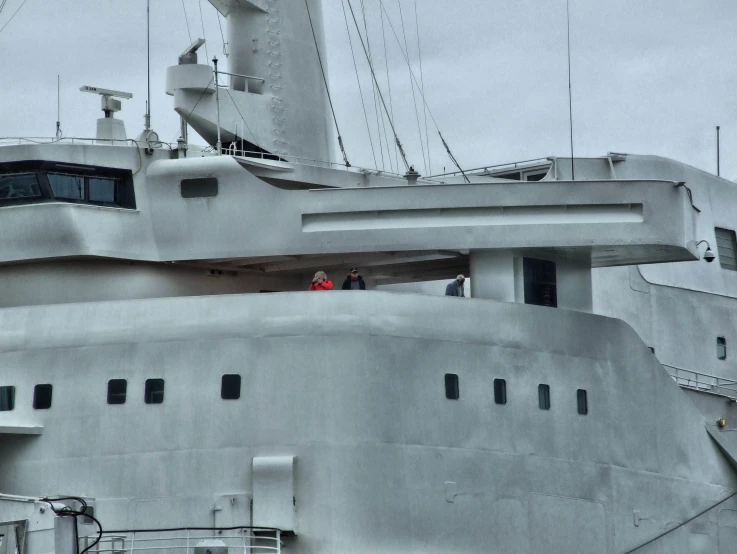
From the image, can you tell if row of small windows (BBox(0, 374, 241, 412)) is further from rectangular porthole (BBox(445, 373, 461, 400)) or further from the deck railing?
rectangular porthole (BBox(445, 373, 461, 400))

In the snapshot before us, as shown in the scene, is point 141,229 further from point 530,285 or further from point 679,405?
point 679,405

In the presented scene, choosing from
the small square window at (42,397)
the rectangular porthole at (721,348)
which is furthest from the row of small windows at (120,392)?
the rectangular porthole at (721,348)

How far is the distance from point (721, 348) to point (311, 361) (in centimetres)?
1304

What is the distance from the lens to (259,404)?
18.4 m

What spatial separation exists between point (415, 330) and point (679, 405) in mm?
5096

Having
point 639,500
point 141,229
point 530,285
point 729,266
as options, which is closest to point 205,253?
point 141,229

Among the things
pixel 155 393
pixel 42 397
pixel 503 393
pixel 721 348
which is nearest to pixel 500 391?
pixel 503 393

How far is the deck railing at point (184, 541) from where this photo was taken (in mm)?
17359

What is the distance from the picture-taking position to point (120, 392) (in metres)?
18.7

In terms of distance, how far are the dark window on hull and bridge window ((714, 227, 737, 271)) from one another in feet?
30.5

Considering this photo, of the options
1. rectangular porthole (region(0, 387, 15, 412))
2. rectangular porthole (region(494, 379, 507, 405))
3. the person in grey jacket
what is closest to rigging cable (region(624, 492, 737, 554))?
rectangular porthole (region(494, 379, 507, 405))

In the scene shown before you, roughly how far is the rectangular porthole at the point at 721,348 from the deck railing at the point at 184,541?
45.4 feet

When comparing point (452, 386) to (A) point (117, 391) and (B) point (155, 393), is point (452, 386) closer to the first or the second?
(B) point (155, 393)

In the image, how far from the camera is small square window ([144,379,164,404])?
60.8 ft
